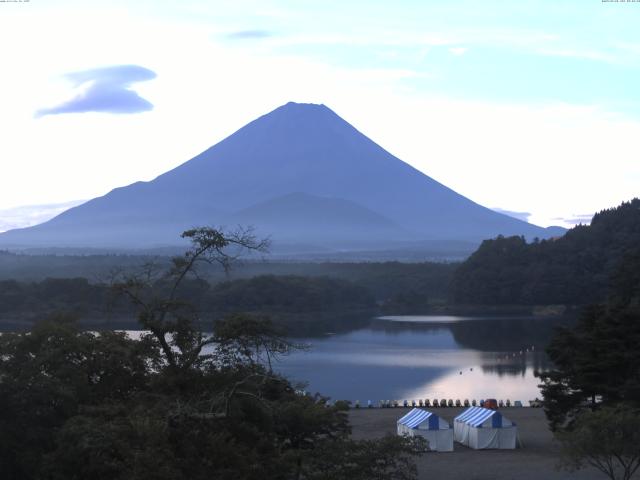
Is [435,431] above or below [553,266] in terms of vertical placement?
below

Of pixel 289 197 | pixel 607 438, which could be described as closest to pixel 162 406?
pixel 607 438

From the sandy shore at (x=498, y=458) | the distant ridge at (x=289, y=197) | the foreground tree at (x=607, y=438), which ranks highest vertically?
the distant ridge at (x=289, y=197)

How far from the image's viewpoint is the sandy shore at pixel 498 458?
15.1 m

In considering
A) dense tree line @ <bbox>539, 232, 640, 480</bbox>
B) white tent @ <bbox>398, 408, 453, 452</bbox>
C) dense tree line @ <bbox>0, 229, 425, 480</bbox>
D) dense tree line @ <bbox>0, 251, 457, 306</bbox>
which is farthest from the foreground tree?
dense tree line @ <bbox>0, 251, 457, 306</bbox>

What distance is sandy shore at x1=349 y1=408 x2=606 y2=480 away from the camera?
1512 centimetres

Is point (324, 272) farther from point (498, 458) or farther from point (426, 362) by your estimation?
point (498, 458)

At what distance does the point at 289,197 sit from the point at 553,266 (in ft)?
392

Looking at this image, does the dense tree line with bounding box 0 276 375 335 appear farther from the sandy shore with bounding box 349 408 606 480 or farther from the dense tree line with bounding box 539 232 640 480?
the dense tree line with bounding box 539 232 640 480

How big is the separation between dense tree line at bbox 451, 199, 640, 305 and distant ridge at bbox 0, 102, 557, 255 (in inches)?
4036

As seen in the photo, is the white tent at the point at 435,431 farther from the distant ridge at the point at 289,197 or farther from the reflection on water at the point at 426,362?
the distant ridge at the point at 289,197

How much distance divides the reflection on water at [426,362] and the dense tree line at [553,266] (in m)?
9.55

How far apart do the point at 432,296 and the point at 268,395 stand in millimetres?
55814

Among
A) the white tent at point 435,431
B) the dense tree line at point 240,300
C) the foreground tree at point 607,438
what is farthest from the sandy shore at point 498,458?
the dense tree line at point 240,300

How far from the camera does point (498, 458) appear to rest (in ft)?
54.5
